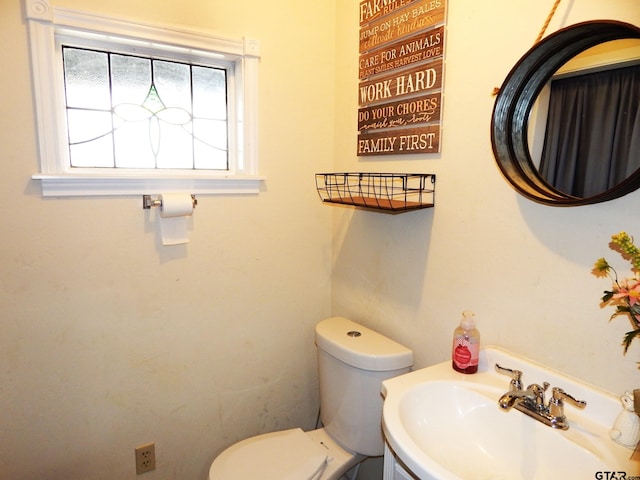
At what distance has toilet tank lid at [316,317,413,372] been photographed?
1368 millimetres

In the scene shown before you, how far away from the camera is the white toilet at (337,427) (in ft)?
4.49

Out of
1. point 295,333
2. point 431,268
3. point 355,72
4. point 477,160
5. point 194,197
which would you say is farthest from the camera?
point 295,333

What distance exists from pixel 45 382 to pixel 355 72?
1596 millimetres

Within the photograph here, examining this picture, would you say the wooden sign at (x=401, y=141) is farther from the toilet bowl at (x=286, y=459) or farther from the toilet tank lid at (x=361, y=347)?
the toilet bowl at (x=286, y=459)

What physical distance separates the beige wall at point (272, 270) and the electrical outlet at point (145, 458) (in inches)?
1.4

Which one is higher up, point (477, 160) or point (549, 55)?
point (549, 55)

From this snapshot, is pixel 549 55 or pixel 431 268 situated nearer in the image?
pixel 549 55

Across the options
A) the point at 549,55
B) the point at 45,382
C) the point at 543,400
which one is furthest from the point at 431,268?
the point at 45,382

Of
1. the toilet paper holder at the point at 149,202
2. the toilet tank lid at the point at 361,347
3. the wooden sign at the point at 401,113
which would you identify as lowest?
the toilet tank lid at the point at 361,347

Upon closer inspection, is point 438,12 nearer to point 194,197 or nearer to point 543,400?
point 194,197

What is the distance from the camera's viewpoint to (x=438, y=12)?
1240mm

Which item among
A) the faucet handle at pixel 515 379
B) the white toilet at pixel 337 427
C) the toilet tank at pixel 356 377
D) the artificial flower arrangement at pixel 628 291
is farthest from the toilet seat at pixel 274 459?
the artificial flower arrangement at pixel 628 291

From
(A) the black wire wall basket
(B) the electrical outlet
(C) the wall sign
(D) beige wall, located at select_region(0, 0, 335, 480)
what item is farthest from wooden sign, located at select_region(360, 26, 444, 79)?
(B) the electrical outlet

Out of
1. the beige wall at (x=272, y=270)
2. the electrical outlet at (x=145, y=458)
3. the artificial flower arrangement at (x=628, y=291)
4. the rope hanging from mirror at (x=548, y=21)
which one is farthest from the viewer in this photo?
the electrical outlet at (x=145, y=458)
